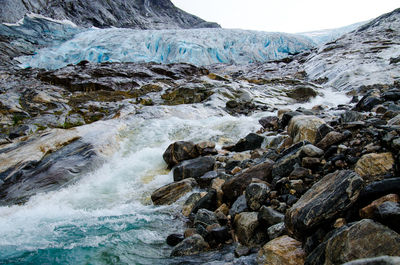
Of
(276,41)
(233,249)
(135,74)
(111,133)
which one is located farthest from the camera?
(276,41)

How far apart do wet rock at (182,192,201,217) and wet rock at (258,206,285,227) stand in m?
1.50

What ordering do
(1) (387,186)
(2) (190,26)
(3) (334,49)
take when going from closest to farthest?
(1) (387,186)
(3) (334,49)
(2) (190,26)

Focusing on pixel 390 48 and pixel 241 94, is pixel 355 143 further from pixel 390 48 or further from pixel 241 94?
pixel 390 48

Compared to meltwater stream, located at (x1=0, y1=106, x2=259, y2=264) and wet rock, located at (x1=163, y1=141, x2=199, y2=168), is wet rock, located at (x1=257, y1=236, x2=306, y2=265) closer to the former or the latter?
meltwater stream, located at (x1=0, y1=106, x2=259, y2=264)

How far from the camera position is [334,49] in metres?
22.5

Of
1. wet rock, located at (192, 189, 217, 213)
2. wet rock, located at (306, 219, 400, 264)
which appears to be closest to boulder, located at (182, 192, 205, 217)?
wet rock, located at (192, 189, 217, 213)

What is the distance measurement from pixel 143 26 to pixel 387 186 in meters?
52.2

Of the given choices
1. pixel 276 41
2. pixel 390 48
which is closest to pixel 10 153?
pixel 390 48

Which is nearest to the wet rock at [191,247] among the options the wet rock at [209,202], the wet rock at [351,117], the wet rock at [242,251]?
the wet rock at [242,251]

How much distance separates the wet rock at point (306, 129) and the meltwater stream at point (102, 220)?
2.69m

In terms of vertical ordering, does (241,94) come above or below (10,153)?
above

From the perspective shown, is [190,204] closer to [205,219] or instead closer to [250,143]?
[205,219]

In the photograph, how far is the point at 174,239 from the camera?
3146 millimetres

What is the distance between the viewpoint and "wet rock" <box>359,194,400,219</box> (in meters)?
1.84
